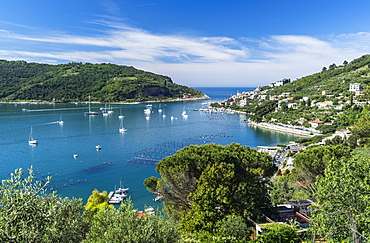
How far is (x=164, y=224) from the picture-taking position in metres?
7.09

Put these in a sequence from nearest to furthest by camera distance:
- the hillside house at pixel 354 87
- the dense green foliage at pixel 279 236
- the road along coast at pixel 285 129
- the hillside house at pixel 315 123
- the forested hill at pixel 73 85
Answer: the dense green foliage at pixel 279 236
the road along coast at pixel 285 129
the hillside house at pixel 315 123
the hillside house at pixel 354 87
the forested hill at pixel 73 85

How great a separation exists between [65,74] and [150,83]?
1657 inches

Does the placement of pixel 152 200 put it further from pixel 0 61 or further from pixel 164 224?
pixel 0 61

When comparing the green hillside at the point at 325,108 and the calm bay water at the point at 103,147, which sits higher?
the green hillside at the point at 325,108

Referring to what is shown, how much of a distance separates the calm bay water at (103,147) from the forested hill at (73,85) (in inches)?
2116

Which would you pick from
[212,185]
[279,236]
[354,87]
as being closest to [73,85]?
[354,87]

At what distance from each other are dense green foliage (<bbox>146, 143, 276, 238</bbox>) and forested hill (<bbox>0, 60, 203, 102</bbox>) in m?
97.4

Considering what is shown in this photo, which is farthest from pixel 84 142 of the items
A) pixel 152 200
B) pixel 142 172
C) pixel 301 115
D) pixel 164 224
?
pixel 301 115

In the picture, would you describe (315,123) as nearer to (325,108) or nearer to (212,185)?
(325,108)

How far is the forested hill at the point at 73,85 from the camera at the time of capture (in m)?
104

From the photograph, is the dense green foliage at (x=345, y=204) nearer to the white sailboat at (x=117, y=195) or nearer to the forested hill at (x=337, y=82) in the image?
the white sailboat at (x=117, y=195)

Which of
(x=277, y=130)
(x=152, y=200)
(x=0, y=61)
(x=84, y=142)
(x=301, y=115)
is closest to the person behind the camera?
(x=152, y=200)

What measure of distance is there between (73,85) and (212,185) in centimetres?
11601

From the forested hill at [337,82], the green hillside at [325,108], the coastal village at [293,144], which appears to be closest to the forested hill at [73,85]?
the coastal village at [293,144]
